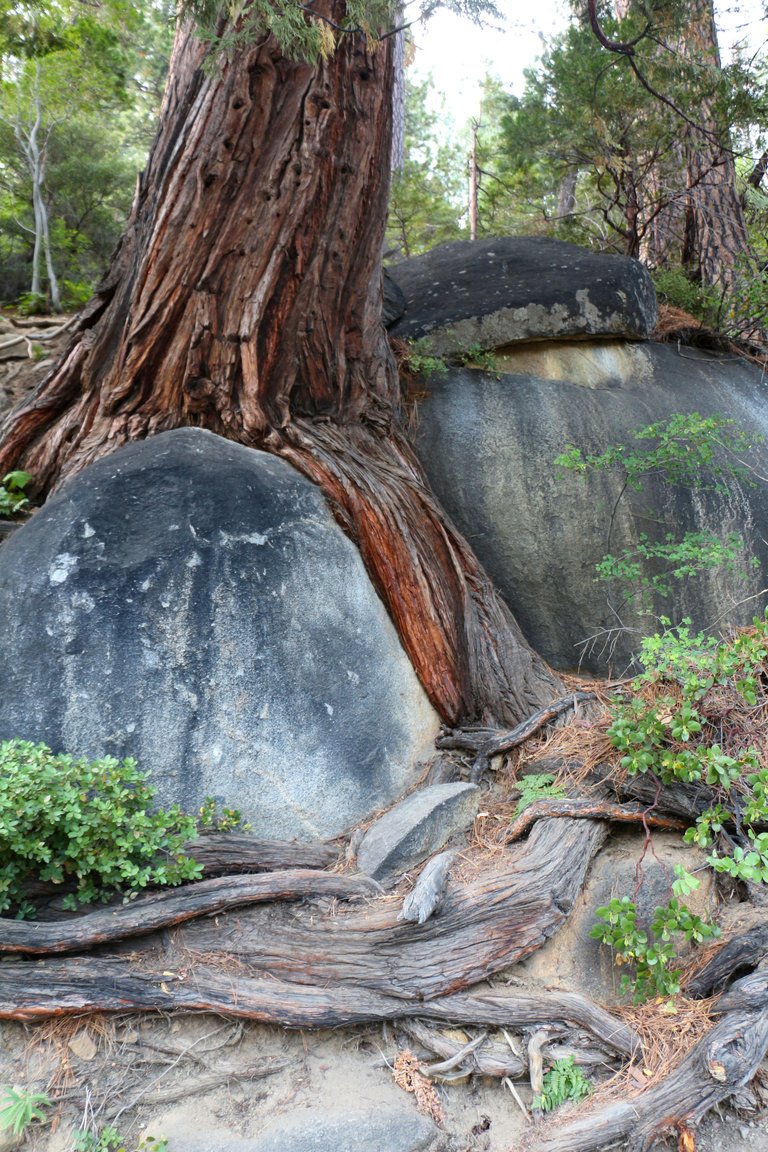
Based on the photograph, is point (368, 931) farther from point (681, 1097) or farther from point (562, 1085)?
point (681, 1097)

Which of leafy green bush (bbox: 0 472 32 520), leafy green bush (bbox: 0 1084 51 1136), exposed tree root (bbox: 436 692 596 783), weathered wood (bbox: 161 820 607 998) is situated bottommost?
leafy green bush (bbox: 0 1084 51 1136)

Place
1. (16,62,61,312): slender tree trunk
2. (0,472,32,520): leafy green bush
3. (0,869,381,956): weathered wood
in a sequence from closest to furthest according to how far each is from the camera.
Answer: (0,869,381,956): weathered wood, (0,472,32,520): leafy green bush, (16,62,61,312): slender tree trunk

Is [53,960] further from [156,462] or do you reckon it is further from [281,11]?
[281,11]

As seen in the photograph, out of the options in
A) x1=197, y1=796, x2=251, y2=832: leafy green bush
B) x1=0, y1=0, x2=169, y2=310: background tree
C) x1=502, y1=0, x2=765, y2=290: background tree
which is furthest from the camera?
x1=0, y1=0, x2=169, y2=310: background tree

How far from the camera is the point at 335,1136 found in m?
2.55

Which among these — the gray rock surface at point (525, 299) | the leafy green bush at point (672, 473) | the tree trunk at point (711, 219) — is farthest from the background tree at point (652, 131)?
the leafy green bush at point (672, 473)

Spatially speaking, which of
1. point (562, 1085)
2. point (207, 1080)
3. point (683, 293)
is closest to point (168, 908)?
point (207, 1080)

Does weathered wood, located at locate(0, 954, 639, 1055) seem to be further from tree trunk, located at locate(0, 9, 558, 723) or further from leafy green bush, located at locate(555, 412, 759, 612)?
leafy green bush, located at locate(555, 412, 759, 612)

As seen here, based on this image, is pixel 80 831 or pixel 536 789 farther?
pixel 536 789

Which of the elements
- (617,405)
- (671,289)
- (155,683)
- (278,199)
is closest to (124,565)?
(155,683)

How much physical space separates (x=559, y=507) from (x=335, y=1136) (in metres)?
3.85

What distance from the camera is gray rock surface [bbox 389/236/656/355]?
19.4ft

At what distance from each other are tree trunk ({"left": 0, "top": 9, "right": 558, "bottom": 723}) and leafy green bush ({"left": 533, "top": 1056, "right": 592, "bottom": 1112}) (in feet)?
6.33

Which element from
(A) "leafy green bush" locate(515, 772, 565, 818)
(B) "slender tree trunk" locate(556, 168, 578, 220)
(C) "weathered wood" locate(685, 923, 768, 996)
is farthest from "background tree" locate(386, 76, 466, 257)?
(C) "weathered wood" locate(685, 923, 768, 996)
